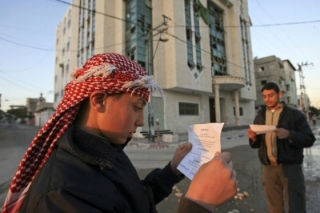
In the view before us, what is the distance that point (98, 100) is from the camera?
0.87 m

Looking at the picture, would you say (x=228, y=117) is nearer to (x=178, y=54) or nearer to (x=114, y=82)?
(x=178, y=54)

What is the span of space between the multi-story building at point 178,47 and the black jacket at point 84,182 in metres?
10.8

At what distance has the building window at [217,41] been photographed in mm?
21933

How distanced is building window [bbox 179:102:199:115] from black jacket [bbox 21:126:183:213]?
16.9m

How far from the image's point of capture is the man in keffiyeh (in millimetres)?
658

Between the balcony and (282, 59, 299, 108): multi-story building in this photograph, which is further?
(282, 59, 299, 108): multi-story building

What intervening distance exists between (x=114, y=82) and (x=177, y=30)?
16.5m

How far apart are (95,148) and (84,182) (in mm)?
168

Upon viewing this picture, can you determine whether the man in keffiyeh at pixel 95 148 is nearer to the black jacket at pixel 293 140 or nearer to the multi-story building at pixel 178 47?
the black jacket at pixel 293 140

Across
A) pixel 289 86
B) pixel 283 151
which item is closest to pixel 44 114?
pixel 283 151

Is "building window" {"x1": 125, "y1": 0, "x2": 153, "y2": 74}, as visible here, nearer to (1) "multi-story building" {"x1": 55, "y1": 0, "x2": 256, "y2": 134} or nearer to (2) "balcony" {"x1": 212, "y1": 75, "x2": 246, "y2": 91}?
(1) "multi-story building" {"x1": 55, "y1": 0, "x2": 256, "y2": 134}

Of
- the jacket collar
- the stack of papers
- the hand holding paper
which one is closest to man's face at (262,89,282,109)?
the stack of papers

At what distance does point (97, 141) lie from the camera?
826mm

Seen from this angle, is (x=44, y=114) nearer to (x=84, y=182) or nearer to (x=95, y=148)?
(x=95, y=148)
